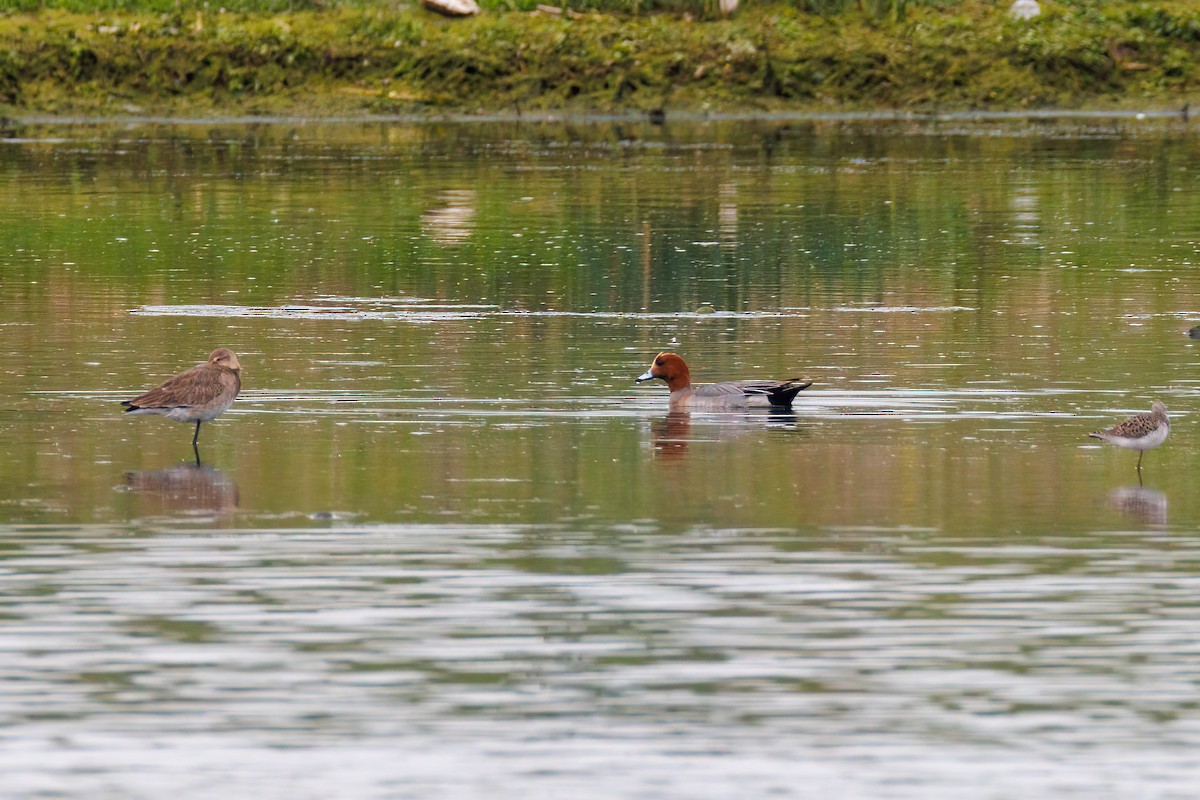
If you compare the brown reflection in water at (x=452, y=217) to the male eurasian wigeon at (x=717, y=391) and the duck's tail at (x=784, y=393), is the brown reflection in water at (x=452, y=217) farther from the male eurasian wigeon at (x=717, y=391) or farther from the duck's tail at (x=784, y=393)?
the duck's tail at (x=784, y=393)

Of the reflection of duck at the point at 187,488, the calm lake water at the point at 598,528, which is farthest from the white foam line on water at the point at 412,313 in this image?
the reflection of duck at the point at 187,488

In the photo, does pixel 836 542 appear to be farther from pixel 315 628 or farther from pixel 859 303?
pixel 859 303

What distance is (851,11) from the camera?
58.8 metres

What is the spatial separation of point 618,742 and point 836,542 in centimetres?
360

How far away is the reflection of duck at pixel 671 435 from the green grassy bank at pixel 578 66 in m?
39.7

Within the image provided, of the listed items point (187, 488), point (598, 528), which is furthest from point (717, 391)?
point (598, 528)

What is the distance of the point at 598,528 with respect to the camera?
1294 cm

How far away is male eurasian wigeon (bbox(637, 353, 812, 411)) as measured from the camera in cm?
1686

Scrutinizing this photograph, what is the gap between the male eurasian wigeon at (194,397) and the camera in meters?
15.5

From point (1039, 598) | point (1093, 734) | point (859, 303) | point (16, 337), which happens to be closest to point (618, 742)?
point (1093, 734)

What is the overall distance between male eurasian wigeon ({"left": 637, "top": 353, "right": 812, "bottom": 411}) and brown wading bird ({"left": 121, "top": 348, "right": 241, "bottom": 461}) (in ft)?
9.62

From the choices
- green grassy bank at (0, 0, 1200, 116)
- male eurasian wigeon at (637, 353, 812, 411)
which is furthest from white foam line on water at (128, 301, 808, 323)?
green grassy bank at (0, 0, 1200, 116)

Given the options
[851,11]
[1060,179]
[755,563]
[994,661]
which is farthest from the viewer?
[851,11]

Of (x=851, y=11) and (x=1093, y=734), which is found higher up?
(x=851, y=11)
